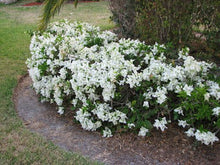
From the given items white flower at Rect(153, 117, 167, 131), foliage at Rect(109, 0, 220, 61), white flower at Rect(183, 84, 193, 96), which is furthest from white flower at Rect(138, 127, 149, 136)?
foliage at Rect(109, 0, 220, 61)

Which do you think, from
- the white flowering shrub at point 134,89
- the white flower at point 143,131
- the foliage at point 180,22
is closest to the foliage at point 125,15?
the foliage at point 180,22

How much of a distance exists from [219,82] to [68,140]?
1.92 meters

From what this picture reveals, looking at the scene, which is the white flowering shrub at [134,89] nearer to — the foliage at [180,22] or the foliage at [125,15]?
the foliage at [180,22]

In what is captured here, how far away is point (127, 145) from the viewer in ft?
11.2

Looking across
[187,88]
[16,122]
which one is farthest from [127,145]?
[16,122]

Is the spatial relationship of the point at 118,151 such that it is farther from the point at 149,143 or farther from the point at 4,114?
the point at 4,114

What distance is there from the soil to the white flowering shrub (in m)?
0.12

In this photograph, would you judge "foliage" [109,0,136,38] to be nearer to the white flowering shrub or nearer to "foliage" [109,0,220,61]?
"foliage" [109,0,220,61]

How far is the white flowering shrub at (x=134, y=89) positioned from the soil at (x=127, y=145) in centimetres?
12

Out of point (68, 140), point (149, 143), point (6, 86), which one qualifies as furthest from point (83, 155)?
point (6, 86)

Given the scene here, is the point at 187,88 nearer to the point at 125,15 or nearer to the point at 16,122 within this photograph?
the point at 16,122

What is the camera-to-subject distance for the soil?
3.15 meters

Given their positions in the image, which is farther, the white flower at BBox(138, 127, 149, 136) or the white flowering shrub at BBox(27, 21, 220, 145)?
the white flower at BBox(138, 127, 149, 136)

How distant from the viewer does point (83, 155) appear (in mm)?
3236
